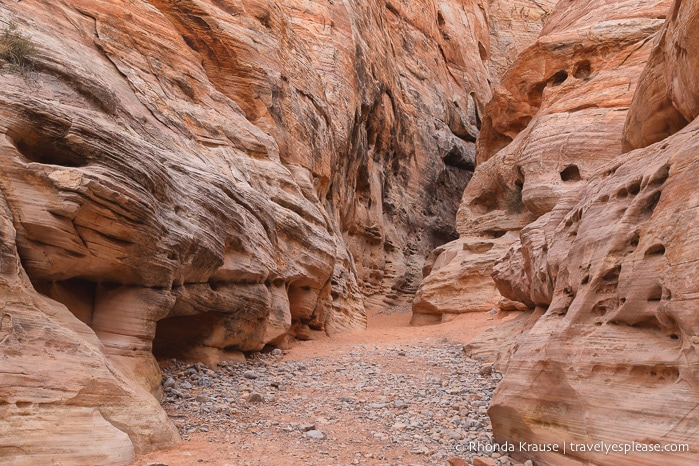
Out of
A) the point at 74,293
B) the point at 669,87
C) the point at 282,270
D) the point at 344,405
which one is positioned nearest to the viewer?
the point at 669,87

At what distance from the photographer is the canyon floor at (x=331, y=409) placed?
6.15 m

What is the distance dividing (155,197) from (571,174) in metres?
15.2

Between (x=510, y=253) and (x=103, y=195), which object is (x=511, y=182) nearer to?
(x=510, y=253)

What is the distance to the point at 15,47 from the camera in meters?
7.71

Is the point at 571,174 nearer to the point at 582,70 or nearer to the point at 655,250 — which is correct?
the point at 582,70

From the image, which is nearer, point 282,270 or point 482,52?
point 282,270

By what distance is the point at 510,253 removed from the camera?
1300cm

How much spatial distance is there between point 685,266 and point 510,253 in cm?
840

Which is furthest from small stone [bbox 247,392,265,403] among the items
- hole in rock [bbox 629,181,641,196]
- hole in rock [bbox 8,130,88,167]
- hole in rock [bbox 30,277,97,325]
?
hole in rock [bbox 629,181,641,196]

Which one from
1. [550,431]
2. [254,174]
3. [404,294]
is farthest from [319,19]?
[550,431]

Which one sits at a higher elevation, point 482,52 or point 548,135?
point 482,52

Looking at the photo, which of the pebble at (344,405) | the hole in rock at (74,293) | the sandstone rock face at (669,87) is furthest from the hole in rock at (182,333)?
the sandstone rock face at (669,87)

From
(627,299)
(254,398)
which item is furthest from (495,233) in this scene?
(627,299)

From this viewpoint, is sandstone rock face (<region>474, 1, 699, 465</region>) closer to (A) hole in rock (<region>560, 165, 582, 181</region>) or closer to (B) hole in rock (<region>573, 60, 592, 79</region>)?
(A) hole in rock (<region>560, 165, 582, 181</region>)
